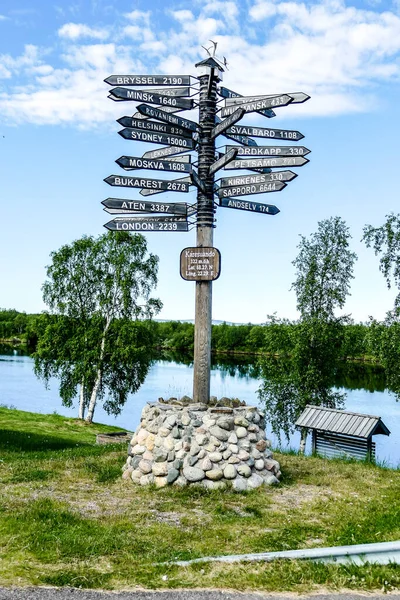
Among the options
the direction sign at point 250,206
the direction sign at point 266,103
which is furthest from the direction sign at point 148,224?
the direction sign at point 266,103

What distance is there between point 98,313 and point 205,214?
92.2 feet

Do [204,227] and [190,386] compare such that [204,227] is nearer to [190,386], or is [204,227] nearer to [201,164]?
[201,164]

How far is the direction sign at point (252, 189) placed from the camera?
1122 cm

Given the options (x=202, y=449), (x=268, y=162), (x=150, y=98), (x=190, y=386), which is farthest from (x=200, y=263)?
(x=190, y=386)

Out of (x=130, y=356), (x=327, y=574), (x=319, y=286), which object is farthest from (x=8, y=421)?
(x=327, y=574)

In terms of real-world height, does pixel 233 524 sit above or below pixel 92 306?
below

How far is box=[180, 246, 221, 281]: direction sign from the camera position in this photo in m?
11.5

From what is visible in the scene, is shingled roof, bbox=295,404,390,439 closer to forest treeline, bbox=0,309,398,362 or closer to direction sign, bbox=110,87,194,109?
direction sign, bbox=110,87,194,109

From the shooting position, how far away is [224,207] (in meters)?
11.8

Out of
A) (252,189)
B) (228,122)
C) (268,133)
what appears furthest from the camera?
(268,133)

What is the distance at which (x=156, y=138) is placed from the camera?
11.4 m

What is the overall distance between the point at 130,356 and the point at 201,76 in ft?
88.8

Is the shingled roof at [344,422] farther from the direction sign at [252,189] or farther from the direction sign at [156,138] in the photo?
the direction sign at [156,138]

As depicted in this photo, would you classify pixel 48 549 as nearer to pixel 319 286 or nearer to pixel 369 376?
pixel 319 286
